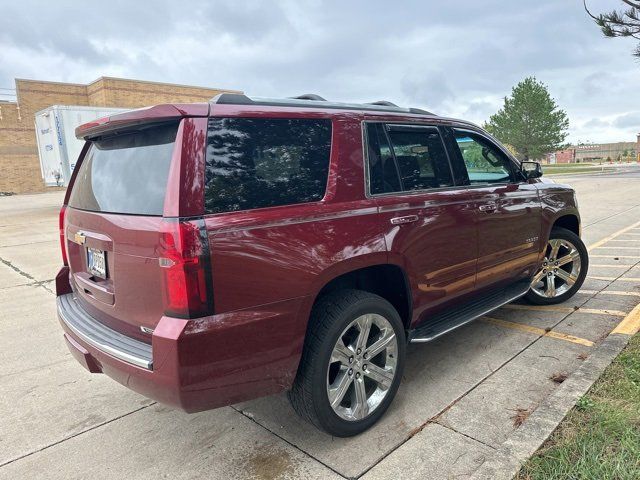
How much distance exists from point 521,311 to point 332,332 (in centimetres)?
309

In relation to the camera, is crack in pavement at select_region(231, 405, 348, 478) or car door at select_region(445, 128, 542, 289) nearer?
crack in pavement at select_region(231, 405, 348, 478)

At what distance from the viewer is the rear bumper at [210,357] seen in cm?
219

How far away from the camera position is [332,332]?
2656 mm

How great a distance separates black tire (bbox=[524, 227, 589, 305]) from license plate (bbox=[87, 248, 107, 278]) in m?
4.05

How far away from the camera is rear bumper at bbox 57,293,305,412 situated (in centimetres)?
219

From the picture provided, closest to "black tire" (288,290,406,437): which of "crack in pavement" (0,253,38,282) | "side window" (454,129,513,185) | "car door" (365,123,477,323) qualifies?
"car door" (365,123,477,323)

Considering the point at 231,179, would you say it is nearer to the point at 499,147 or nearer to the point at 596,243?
the point at 499,147

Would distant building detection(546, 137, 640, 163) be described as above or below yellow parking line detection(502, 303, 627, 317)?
above

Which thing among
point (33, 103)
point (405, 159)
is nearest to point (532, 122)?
point (33, 103)

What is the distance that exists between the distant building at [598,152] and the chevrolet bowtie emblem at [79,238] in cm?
10013

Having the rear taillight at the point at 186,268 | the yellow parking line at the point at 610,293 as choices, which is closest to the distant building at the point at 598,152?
the yellow parking line at the point at 610,293

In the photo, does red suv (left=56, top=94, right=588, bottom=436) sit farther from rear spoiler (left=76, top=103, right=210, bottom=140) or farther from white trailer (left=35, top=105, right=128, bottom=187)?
white trailer (left=35, top=105, right=128, bottom=187)

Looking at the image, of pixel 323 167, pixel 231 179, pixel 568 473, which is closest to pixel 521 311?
pixel 568 473

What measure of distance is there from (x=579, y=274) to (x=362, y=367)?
334 centimetres
